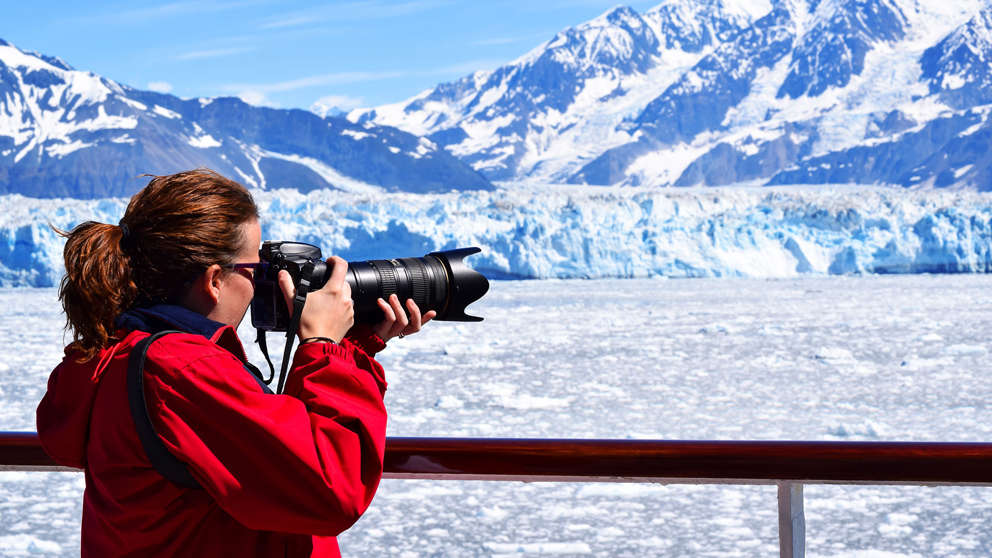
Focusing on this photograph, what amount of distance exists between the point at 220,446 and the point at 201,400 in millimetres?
36

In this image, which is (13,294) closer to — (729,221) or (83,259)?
(729,221)

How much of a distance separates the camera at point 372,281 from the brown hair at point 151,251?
0.25 feet

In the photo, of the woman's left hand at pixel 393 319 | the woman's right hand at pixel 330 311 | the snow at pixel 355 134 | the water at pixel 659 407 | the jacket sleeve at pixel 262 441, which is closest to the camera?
the jacket sleeve at pixel 262 441

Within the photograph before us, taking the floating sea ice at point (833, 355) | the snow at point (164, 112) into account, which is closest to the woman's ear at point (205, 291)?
the floating sea ice at point (833, 355)

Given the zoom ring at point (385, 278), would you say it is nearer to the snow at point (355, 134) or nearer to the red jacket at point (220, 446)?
the red jacket at point (220, 446)

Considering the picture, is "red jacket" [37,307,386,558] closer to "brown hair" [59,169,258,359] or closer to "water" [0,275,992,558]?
"brown hair" [59,169,258,359]

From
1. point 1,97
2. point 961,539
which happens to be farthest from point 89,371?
point 1,97

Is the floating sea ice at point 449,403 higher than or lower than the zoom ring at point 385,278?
lower

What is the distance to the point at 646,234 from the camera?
74.5 feet

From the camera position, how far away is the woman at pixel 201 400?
0.71 metres

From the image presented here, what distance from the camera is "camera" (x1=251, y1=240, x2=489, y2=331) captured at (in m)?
0.88

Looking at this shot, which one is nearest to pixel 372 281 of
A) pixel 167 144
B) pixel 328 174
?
pixel 167 144

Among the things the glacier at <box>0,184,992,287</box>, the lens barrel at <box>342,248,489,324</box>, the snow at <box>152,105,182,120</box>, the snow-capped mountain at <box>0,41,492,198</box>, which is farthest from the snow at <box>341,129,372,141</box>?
the lens barrel at <box>342,248,489,324</box>

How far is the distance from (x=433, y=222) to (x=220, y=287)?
21976mm
